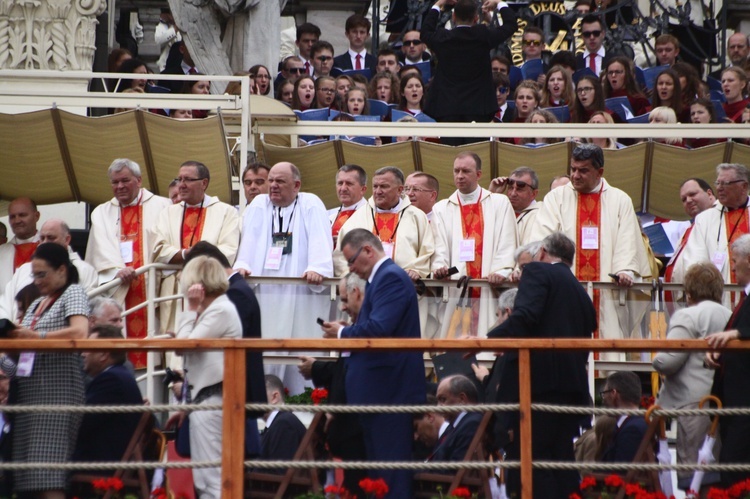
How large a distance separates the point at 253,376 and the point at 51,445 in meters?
1.07

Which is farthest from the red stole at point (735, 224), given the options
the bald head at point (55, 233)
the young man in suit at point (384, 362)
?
the bald head at point (55, 233)

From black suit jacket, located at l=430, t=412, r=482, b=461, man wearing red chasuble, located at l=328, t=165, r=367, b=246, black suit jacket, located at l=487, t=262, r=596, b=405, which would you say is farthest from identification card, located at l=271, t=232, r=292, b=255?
black suit jacket, located at l=430, t=412, r=482, b=461

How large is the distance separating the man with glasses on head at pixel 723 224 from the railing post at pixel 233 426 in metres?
5.09

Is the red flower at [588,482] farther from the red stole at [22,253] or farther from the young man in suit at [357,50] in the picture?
the young man in suit at [357,50]

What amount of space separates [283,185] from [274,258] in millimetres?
563

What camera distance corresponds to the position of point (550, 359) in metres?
8.31

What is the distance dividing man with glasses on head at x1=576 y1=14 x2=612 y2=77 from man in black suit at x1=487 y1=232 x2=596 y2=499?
837 cm

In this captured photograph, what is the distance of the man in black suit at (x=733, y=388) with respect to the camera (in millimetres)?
7891

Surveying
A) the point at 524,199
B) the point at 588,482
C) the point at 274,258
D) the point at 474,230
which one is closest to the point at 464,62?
the point at 524,199

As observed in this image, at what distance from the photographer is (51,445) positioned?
796cm

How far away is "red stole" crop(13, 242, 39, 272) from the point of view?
12.8 meters

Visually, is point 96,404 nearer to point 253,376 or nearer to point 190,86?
point 253,376

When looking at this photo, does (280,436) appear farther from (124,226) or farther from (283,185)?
(124,226)

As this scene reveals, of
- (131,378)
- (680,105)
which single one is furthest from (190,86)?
(131,378)
